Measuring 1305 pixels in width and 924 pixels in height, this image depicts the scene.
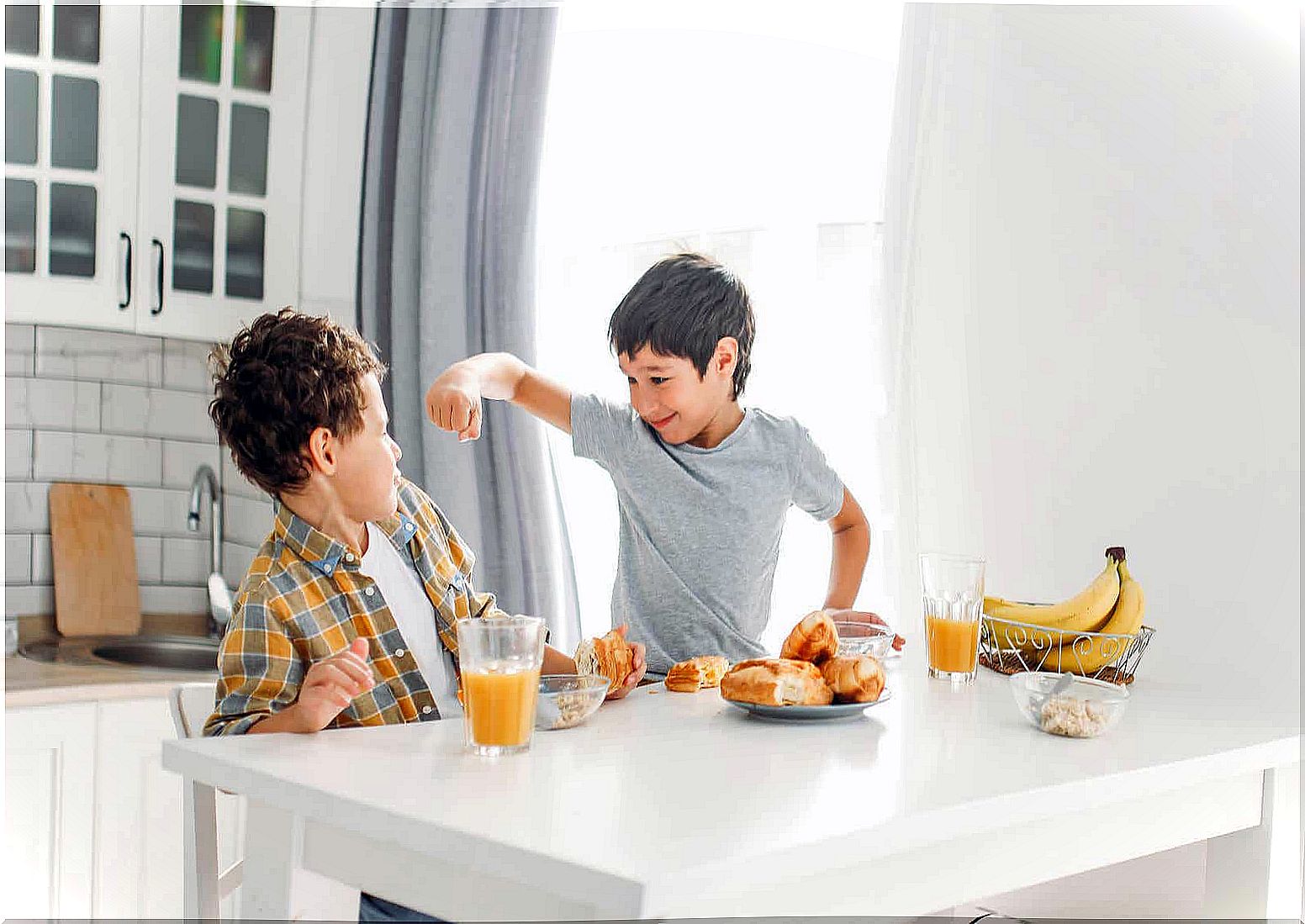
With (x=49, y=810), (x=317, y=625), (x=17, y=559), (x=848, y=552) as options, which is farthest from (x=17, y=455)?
(x=848, y=552)

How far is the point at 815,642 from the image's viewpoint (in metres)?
1.22

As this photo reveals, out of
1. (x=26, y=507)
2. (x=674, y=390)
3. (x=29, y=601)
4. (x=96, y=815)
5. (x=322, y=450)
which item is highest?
(x=674, y=390)

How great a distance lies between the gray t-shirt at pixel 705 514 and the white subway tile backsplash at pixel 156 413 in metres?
1.39

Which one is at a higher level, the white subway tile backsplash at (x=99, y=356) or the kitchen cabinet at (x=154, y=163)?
the kitchen cabinet at (x=154, y=163)

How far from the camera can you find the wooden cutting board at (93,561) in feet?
8.52

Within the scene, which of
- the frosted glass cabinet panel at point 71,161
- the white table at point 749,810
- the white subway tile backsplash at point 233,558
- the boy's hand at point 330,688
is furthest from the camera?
the white subway tile backsplash at point 233,558

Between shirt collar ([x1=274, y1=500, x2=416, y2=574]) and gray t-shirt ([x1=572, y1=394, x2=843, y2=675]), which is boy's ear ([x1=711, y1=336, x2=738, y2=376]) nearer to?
gray t-shirt ([x1=572, y1=394, x2=843, y2=675])

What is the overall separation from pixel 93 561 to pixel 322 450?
5.38 ft

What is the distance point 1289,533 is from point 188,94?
7.47 ft

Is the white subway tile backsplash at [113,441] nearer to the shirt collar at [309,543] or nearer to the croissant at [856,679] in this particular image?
the shirt collar at [309,543]

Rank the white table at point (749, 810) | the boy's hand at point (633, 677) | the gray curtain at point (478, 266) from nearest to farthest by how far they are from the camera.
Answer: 1. the white table at point (749, 810)
2. the boy's hand at point (633, 677)
3. the gray curtain at point (478, 266)

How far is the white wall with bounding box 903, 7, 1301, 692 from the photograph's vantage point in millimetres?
1739

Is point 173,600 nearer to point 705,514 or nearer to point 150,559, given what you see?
point 150,559

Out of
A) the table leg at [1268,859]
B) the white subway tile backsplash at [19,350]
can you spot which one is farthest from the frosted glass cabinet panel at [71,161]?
the table leg at [1268,859]
